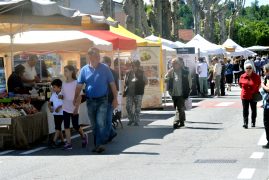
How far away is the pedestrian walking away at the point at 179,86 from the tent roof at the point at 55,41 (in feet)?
6.46

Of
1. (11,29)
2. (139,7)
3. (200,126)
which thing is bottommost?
(200,126)

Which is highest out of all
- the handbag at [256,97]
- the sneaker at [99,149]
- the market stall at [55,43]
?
the market stall at [55,43]

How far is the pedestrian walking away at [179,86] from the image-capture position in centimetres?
1733

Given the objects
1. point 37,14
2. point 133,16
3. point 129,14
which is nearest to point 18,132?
point 37,14

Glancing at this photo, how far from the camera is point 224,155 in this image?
11.9 metres

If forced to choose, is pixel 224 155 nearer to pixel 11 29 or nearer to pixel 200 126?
pixel 200 126

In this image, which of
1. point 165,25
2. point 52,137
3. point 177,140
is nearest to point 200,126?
point 177,140

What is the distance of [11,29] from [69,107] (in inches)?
163

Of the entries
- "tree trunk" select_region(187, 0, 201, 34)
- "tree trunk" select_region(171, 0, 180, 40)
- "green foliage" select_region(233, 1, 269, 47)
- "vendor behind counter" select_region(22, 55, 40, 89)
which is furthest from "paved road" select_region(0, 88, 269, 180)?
"green foliage" select_region(233, 1, 269, 47)

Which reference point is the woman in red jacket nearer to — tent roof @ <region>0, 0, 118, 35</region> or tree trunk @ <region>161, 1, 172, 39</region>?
tent roof @ <region>0, 0, 118, 35</region>

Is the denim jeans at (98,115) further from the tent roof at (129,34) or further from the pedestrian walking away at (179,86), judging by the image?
the tent roof at (129,34)

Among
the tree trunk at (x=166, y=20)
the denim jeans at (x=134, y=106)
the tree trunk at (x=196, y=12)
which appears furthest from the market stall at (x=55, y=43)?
the tree trunk at (x=196, y=12)

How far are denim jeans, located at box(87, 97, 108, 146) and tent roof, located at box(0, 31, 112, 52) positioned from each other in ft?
15.0

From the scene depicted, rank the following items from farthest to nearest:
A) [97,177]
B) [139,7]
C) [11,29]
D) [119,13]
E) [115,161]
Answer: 1. [119,13]
2. [139,7]
3. [11,29]
4. [115,161]
5. [97,177]
